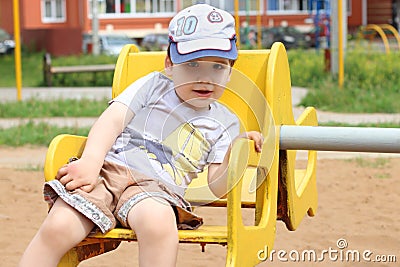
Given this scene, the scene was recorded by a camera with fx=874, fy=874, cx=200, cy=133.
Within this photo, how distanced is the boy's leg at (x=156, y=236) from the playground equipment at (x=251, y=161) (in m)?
0.05

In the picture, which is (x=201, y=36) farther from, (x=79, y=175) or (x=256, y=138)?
(x=79, y=175)

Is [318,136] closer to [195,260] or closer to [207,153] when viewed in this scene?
[207,153]

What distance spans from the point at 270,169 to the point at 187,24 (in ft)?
1.88

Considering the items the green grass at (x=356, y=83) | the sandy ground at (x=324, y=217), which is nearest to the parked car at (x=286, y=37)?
the green grass at (x=356, y=83)

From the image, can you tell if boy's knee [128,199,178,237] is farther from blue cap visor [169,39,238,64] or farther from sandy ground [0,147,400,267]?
sandy ground [0,147,400,267]

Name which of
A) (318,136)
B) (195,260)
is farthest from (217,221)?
(318,136)

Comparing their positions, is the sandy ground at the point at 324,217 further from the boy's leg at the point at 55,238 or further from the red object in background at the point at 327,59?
the red object in background at the point at 327,59

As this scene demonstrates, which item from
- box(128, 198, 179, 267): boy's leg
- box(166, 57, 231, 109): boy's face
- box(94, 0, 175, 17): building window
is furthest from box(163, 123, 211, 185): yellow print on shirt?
box(94, 0, 175, 17): building window

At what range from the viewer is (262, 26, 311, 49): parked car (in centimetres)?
2553

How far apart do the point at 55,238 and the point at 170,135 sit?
58 centimetres

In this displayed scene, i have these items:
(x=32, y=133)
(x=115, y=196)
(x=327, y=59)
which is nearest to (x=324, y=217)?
(x=115, y=196)

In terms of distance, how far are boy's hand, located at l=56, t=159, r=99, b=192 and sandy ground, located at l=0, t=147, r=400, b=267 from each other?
1.28m

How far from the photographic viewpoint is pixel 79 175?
2.77 meters

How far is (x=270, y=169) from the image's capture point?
3018 mm
